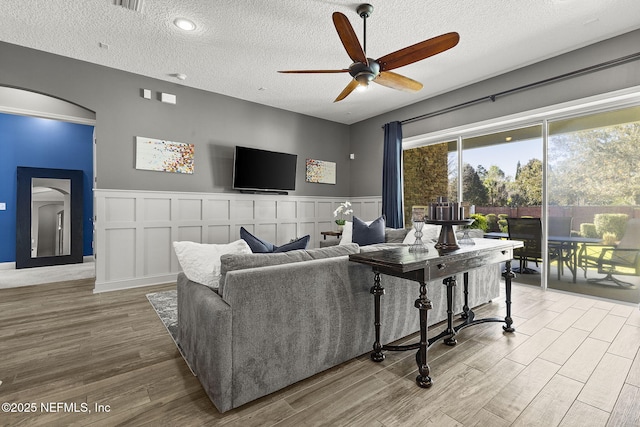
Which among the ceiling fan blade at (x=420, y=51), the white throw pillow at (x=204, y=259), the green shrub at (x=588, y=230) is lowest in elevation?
the white throw pillow at (x=204, y=259)

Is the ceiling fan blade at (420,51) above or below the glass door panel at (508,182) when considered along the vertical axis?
above

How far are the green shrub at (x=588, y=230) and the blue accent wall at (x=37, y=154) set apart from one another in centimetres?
764

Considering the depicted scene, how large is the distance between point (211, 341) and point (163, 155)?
3469 millimetres

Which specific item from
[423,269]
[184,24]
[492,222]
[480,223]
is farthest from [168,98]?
[492,222]

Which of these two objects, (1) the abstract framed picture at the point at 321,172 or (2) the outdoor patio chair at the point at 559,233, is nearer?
(2) the outdoor patio chair at the point at 559,233

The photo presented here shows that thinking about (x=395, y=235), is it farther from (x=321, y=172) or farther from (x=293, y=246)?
(x=321, y=172)

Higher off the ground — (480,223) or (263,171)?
(263,171)

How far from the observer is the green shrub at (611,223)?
10.4 feet

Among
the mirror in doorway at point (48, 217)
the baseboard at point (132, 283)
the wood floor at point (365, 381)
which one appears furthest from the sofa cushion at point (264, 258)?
the mirror in doorway at point (48, 217)

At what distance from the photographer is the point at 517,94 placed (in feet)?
12.5

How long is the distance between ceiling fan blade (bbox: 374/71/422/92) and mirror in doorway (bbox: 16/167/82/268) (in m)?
5.64

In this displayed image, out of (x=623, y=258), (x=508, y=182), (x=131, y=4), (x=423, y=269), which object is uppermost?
(x=131, y=4)

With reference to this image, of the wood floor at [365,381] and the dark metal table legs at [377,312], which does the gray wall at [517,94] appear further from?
the dark metal table legs at [377,312]

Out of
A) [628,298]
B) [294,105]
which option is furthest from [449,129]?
[628,298]
